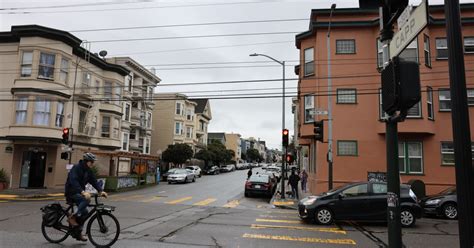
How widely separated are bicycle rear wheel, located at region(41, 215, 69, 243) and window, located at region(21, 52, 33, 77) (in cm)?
2109

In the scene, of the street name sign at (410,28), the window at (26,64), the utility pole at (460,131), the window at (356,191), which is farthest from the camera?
the window at (26,64)

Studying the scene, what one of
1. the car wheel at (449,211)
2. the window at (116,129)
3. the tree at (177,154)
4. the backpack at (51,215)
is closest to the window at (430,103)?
the car wheel at (449,211)

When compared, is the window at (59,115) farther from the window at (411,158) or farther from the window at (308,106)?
the window at (411,158)

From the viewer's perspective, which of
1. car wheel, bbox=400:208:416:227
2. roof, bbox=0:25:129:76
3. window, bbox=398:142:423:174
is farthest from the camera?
roof, bbox=0:25:129:76

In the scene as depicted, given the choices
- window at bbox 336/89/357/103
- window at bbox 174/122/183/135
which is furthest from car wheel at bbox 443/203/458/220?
window at bbox 174/122/183/135

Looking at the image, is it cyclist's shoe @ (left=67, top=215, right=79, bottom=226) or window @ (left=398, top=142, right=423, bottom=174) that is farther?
window @ (left=398, top=142, right=423, bottom=174)

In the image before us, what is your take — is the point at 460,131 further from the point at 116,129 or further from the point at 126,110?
the point at 126,110

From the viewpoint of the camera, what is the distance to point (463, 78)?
336 centimetres

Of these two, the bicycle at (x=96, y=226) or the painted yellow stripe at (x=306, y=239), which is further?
the painted yellow stripe at (x=306, y=239)

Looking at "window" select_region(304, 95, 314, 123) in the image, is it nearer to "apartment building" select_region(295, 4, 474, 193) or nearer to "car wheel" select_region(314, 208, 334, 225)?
"apartment building" select_region(295, 4, 474, 193)

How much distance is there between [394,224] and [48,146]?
28.3 m

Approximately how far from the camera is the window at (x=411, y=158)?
21750 mm

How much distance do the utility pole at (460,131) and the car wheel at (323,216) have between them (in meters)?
9.48

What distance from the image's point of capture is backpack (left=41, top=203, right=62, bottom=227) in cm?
796
